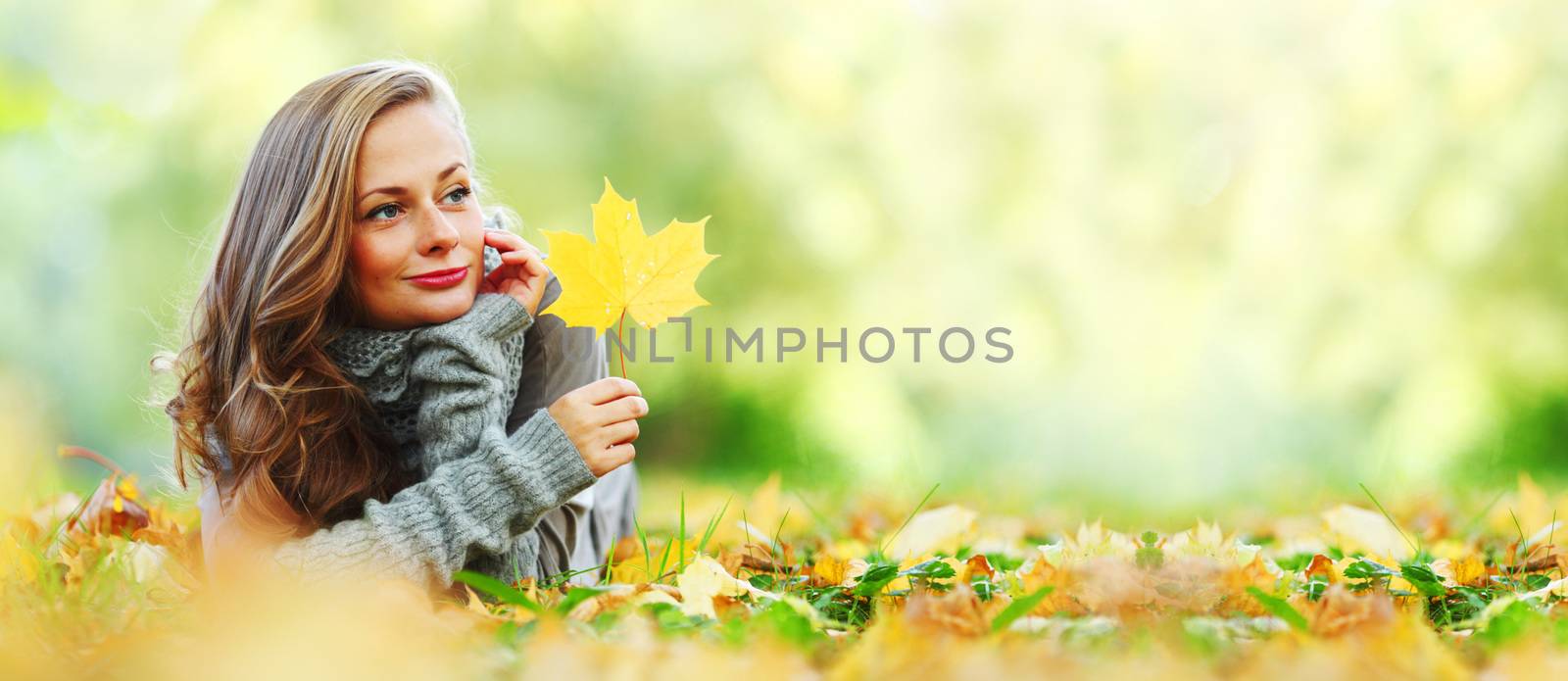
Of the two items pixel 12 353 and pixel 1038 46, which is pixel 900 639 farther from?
pixel 12 353

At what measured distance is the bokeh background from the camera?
13.2 feet

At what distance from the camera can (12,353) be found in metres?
5.15

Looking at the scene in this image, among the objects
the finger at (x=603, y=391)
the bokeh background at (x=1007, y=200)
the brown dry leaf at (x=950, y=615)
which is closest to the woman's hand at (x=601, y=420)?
the finger at (x=603, y=391)

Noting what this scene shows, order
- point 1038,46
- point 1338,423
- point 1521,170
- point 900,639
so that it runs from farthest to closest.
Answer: point 1038,46 → point 1338,423 → point 1521,170 → point 900,639

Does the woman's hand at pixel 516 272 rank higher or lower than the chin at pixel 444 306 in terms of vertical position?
higher

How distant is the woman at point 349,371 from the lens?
1.43 m

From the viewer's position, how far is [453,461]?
1.51 metres

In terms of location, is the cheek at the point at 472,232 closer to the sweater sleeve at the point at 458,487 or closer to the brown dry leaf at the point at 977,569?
the sweater sleeve at the point at 458,487

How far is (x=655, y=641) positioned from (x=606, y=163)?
12.2 feet

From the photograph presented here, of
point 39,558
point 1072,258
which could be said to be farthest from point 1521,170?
point 39,558

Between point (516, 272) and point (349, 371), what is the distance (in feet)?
0.86

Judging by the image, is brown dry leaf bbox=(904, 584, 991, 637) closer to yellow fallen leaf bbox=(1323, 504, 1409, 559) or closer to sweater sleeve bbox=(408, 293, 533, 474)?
sweater sleeve bbox=(408, 293, 533, 474)

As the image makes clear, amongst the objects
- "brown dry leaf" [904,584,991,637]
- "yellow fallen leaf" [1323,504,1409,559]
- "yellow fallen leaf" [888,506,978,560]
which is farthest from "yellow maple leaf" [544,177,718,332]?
"yellow fallen leaf" [1323,504,1409,559]

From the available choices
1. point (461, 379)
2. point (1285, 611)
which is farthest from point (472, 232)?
point (1285, 611)
